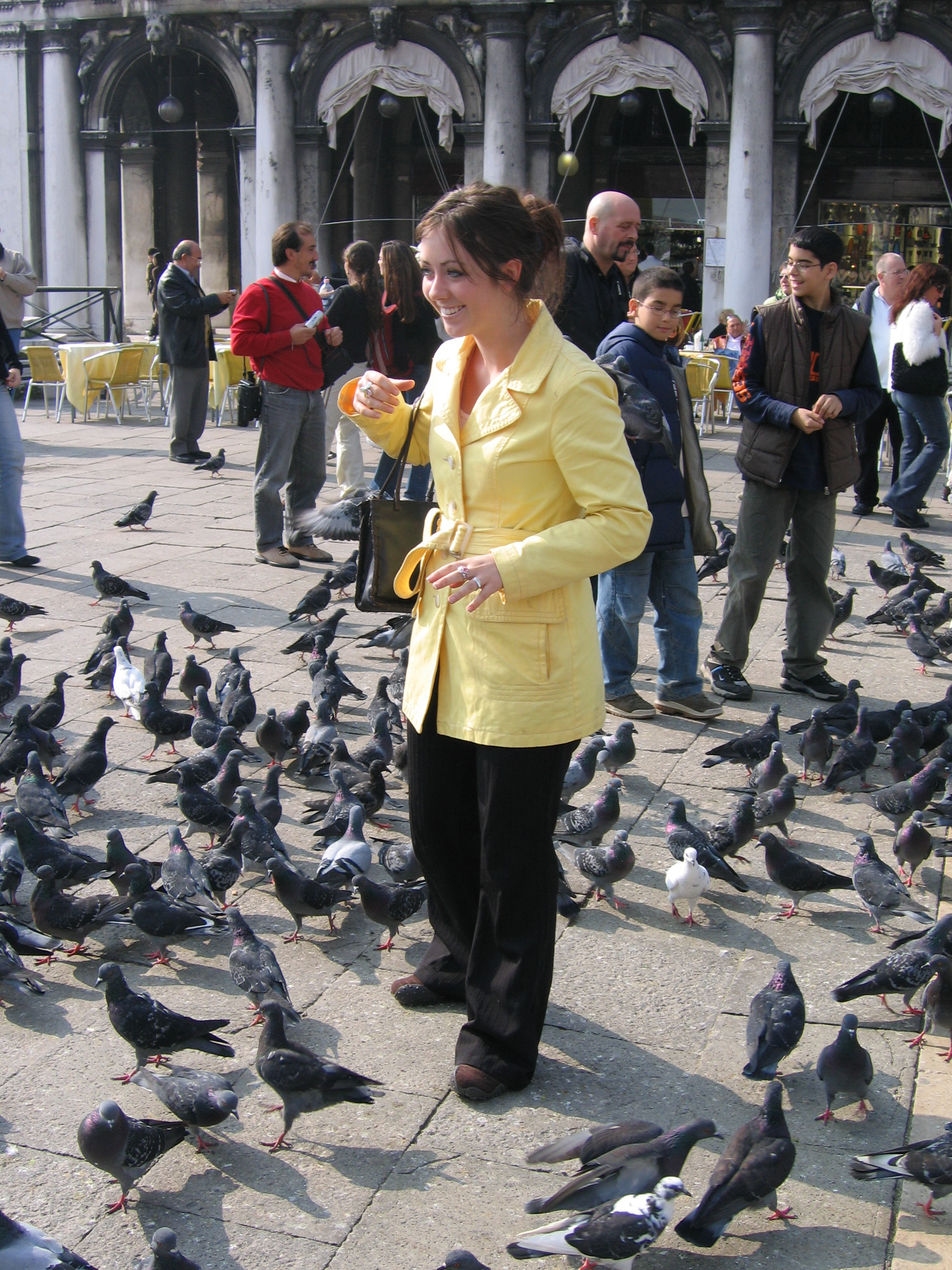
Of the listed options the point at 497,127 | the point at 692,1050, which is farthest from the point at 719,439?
the point at 692,1050

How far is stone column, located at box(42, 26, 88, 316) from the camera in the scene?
2152 centimetres

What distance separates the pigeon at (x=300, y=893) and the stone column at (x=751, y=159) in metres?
15.8

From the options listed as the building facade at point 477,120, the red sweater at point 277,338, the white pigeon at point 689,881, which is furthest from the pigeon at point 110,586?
the building facade at point 477,120

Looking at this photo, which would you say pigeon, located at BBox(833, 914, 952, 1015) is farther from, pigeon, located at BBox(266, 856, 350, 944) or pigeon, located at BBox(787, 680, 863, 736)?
pigeon, located at BBox(787, 680, 863, 736)

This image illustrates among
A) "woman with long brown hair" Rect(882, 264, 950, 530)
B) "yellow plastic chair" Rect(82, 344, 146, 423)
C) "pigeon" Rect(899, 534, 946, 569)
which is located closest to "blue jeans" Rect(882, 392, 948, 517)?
"woman with long brown hair" Rect(882, 264, 950, 530)

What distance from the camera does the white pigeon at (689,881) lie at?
420 cm

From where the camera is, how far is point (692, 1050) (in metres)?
3.45

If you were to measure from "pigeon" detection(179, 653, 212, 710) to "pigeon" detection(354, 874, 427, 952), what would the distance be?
7.63 feet

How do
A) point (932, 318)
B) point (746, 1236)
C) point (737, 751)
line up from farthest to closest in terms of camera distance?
point (932, 318)
point (737, 751)
point (746, 1236)

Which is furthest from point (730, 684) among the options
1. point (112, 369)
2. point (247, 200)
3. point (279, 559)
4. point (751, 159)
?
point (247, 200)

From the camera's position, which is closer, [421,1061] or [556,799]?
[556,799]

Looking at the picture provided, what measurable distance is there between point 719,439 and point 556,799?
1254cm

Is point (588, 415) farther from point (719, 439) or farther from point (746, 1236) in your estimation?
point (719, 439)

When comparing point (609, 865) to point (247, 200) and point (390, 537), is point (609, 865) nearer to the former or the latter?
point (390, 537)
